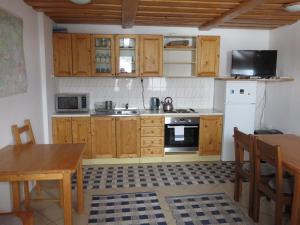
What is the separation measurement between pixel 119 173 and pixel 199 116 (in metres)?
1.57

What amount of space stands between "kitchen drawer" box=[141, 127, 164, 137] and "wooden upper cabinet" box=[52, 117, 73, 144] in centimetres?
116

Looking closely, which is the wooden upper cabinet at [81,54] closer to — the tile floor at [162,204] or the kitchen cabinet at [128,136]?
the kitchen cabinet at [128,136]

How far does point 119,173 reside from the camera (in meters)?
3.93

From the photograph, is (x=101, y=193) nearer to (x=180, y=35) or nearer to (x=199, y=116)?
(x=199, y=116)

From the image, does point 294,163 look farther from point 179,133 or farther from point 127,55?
point 127,55

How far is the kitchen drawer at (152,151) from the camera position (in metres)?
4.34

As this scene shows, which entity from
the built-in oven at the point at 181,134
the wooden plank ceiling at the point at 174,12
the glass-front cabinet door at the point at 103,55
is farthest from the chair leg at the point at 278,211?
the glass-front cabinet door at the point at 103,55

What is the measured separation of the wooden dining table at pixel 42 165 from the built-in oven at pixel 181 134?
76.2 inches

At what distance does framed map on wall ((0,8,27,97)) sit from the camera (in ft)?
8.22

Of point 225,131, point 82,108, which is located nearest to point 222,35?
point 225,131

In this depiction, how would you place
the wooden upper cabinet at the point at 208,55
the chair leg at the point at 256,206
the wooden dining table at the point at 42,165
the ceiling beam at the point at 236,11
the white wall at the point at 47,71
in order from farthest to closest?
the wooden upper cabinet at the point at 208,55
the white wall at the point at 47,71
the ceiling beam at the point at 236,11
the chair leg at the point at 256,206
the wooden dining table at the point at 42,165

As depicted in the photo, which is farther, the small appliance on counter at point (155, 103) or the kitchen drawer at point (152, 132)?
the small appliance on counter at point (155, 103)

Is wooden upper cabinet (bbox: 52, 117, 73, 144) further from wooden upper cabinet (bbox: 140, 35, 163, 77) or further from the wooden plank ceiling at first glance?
the wooden plank ceiling

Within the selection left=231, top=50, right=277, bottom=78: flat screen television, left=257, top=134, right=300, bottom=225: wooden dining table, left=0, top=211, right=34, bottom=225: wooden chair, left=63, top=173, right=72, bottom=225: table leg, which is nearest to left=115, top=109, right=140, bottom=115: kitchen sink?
left=231, top=50, right=277, bottom=78: flat screen television
